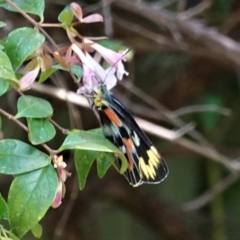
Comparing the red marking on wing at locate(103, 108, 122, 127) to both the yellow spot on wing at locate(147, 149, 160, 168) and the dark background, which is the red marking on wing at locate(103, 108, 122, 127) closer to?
the yellow spot on wing at locate(147, 149, 160, 168)

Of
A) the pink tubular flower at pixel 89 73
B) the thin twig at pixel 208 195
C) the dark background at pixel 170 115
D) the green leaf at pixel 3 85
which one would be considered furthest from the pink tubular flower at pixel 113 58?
the thin twig at pixel 208 195

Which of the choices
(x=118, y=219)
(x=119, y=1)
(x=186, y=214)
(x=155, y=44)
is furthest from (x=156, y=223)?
(x=119, y=1)

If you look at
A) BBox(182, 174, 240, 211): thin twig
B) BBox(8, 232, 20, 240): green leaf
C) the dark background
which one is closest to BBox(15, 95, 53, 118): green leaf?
BBox(8, 232, 20, 240): green leaf

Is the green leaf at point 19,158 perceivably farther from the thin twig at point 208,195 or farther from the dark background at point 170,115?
the thin twig at point 208,195

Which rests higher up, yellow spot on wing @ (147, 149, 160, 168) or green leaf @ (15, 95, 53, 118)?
green leaf @ (15, 95, 53, 118)

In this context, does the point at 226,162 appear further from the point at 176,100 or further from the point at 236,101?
the point at 236,101

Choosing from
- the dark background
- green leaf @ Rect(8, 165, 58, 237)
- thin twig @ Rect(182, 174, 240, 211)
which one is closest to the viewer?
green leaf @ Rect(8, 165, 58, 237)

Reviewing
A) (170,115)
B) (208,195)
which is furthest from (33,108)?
(208,195)
